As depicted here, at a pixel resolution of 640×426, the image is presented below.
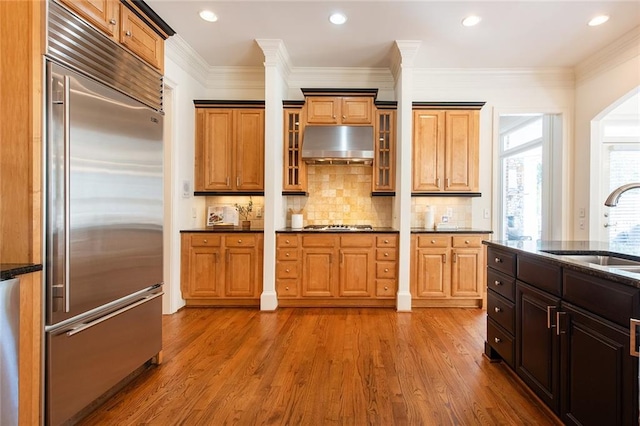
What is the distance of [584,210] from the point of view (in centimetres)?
403

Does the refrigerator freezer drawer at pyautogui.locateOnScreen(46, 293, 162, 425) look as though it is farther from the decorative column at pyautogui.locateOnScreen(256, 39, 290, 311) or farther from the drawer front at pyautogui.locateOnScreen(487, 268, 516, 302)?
the drawer front at pyautogui.locateOnScreen(487, 268, 516, 302)

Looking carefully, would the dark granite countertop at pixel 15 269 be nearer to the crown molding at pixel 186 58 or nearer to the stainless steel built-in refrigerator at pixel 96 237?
the stainless steel built-in refrigerator at pixel 96 237

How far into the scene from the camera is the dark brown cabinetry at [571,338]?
1.27 metres

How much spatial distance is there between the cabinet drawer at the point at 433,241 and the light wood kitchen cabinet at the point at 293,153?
63.1 inches

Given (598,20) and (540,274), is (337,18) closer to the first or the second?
(598,20)

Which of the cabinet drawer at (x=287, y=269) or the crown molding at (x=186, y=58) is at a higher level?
the crown molding at (x=186, y=58)

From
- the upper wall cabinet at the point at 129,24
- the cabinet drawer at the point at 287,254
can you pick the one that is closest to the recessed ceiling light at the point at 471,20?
the upper wall cabinet at the point at 129,24

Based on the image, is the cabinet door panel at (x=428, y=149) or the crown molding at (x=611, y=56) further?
the cabinet door panel at (x=428, y=149)

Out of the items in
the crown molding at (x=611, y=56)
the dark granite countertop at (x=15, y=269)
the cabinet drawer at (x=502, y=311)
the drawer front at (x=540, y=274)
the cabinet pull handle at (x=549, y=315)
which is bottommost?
the cabinet drawer at (x=502, y=311)

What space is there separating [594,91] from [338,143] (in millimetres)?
3281

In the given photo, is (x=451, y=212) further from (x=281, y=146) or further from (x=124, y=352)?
(x=124, y=352)

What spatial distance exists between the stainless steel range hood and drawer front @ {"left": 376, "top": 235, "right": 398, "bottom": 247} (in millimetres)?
982

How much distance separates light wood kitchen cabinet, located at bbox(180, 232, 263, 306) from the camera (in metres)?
3.73

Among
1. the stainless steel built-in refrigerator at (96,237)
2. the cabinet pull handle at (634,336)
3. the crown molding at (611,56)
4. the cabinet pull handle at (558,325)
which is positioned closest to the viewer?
the cabinet pull handle at (634,336)
